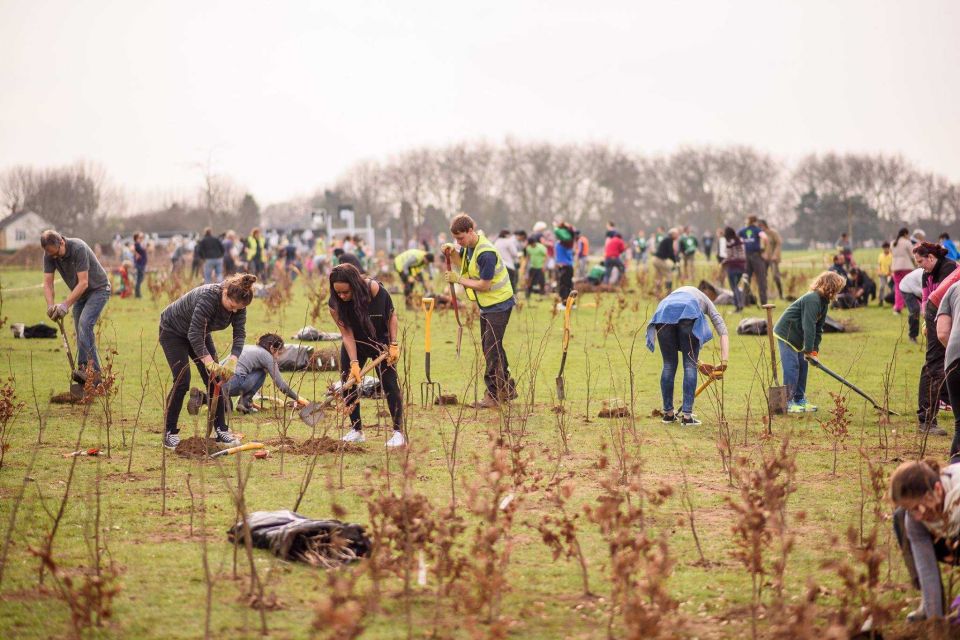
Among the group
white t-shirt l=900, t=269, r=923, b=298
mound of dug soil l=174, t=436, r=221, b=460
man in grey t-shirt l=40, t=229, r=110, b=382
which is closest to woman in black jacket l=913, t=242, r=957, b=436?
white t-shirt l=900, t=269, r=923, b=298

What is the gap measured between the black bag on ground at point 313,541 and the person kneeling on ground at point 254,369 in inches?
146

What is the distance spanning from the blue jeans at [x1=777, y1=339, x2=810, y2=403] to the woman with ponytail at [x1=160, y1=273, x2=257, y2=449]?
4.78 meters

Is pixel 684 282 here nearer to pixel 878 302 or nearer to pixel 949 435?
pixel 878 302

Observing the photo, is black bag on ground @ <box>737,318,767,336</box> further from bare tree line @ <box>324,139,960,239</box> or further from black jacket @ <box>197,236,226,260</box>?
bare tree line @ <box>324,139,960,239</box>

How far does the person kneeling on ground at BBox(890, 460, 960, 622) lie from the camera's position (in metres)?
4.38

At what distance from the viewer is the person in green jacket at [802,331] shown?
30.6ft

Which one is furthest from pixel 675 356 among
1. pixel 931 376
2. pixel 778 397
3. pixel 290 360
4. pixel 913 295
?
pixel 913 295

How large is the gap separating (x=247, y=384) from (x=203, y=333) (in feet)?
6.69

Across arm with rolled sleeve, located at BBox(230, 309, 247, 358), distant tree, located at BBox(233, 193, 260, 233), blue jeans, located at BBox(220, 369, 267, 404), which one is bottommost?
blue jeans, located at BBox(220, 369, 267, 404)

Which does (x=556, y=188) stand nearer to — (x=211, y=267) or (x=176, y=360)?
(x=211, y=267)

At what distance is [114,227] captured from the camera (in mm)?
85375

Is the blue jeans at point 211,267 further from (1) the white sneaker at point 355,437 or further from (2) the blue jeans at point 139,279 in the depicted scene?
(1) the white sneaker at point 355,437

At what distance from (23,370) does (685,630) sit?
34.0 ft

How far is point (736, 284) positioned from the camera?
1986 cm
